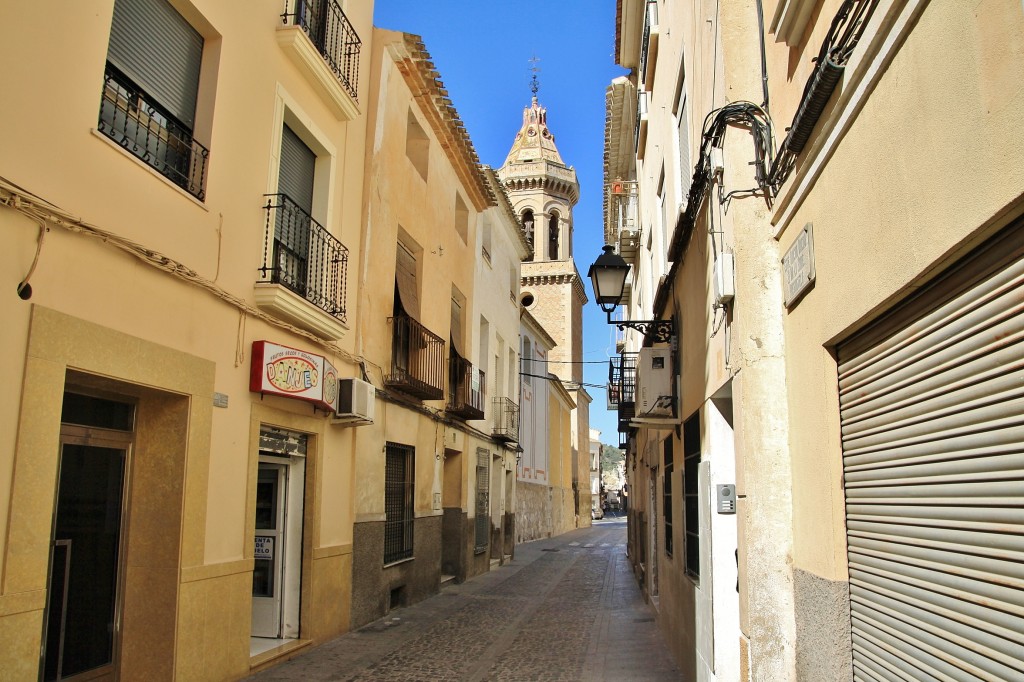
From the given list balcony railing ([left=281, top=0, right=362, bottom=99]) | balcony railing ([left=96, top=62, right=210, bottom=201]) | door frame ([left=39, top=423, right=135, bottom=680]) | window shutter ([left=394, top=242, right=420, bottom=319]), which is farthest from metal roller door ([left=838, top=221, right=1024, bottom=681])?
window shutter ([left=394, top=242, right=420, bottom=319])

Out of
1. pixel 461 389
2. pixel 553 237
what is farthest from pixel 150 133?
pixel 553 237

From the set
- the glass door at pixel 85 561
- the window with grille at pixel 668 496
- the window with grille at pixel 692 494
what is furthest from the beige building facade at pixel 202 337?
the window with grille at pixel 692 494

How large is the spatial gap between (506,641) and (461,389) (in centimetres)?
647

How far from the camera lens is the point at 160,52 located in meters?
6.69

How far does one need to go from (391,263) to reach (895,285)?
9452 millimetres

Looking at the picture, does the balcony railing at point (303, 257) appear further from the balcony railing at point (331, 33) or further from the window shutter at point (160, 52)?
the balcony railing at point (331, 33)

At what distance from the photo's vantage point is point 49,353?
5117 mm

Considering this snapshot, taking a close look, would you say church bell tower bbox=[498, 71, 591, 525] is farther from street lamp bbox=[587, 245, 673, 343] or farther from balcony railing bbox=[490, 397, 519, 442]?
street lamp bbox=[587, 245, 673, 343]

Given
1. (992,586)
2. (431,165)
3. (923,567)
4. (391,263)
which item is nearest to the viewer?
(992,586)

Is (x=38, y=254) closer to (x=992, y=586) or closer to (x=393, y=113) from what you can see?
(x=992, y=586)

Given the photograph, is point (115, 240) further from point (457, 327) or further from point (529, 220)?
point (529, 220)

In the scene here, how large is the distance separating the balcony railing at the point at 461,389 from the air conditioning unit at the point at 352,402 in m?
5.24

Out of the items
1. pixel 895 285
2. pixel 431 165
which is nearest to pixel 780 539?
pixel 895 285

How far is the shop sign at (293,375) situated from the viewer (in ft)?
25.6
